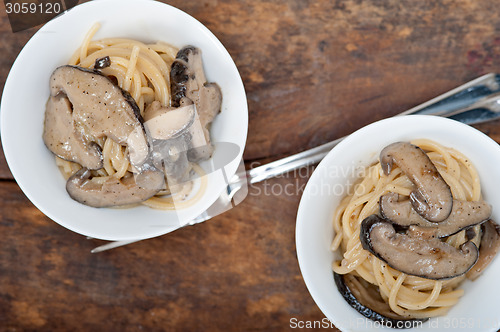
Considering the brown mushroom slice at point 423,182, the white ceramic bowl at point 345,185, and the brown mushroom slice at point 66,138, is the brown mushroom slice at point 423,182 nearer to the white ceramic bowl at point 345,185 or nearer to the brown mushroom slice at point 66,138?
the white ceramic bowl at point 345,185

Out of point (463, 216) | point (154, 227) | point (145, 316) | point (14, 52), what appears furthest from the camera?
point (145, 316)

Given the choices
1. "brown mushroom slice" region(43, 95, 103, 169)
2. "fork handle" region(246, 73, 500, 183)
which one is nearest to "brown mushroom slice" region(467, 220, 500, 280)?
"fork handle" region(246, 73, 500, 183)

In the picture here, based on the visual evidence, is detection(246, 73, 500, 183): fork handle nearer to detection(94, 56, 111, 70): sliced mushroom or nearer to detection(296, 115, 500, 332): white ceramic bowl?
detection(296, 115, 500, 332): white ceramic bowl

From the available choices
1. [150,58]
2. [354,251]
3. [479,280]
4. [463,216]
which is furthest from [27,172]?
[479,280]

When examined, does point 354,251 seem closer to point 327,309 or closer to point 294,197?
point 327,309

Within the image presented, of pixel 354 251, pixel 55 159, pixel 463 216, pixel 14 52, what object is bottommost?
pixel 354 251
